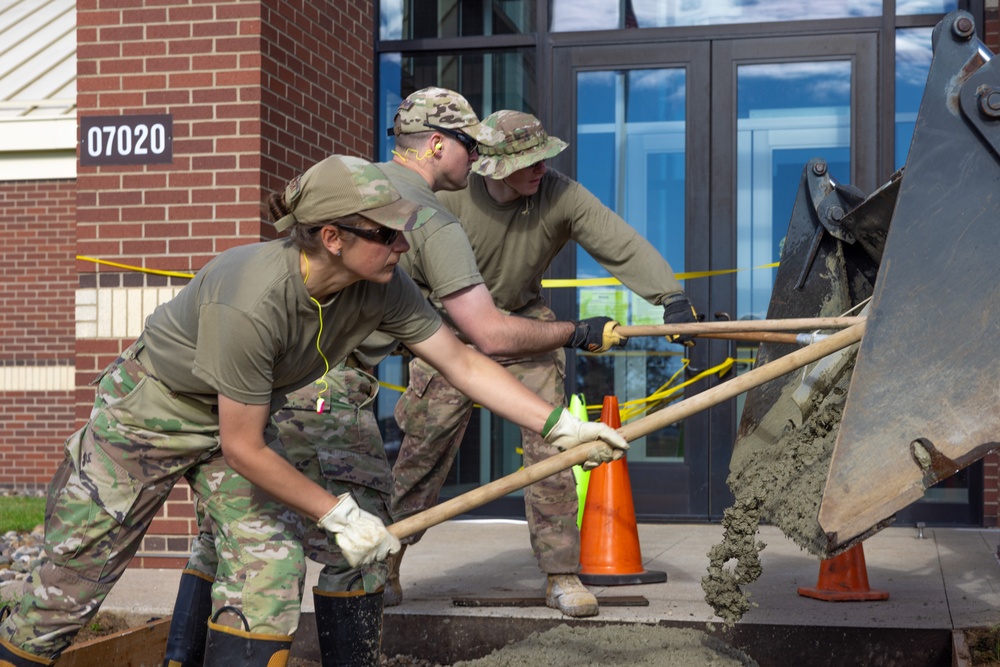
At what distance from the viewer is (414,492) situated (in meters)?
5.11

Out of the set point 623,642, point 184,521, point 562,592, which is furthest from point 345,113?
point 623,642

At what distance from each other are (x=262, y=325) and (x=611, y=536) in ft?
9.39

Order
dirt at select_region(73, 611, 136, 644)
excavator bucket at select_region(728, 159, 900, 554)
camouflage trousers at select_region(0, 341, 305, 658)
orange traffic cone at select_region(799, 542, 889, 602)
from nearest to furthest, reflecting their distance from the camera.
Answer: camouflage trousers at select_region(0, 341, 305, 658)
excavator bucket at select_region(728, 159, 900, 554)
dirt at select_region(73, 611, 136, 644)
orange traffic cone at select_region(799, 542, 889, 602)

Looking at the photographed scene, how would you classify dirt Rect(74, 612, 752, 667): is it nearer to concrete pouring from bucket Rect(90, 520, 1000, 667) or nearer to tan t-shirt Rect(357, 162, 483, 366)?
concrete pouring from bucket Rect(90, 520, 1000, 667)

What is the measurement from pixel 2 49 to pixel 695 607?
40.5ft

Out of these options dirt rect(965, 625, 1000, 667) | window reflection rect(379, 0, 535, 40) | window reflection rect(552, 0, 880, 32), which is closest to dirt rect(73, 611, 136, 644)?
dirt rect(965, 625, 1000, 667)

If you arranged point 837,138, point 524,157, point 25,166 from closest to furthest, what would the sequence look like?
point 524,157 → point 837,138 → point 25,166

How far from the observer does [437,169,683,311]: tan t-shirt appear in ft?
16.4

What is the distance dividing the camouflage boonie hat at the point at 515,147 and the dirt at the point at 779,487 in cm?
148

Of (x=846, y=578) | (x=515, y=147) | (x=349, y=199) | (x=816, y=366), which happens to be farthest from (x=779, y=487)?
(x=515, y=147)

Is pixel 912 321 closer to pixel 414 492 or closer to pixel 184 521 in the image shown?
pixel 414 492

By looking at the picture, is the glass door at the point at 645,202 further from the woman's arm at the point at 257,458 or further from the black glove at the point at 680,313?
the woman's arm at the point at 257,458

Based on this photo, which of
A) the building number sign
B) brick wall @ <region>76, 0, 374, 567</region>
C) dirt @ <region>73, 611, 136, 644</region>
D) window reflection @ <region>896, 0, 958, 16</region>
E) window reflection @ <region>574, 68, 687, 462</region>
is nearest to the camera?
dirt @ <region>73, 611, 136, 644</region>

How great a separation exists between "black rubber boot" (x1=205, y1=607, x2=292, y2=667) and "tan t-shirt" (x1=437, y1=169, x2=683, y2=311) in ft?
7.36
